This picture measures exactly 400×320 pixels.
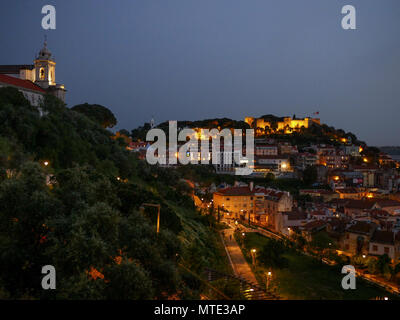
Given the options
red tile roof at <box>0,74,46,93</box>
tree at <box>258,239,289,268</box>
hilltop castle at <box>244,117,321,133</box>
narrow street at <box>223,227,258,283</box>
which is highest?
hilltop castle at <box>244,117,321,133</box>

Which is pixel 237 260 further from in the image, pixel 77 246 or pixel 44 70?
pixel 44 70

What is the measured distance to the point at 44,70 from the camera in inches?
1160

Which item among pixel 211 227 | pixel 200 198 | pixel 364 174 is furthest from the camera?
pixel 364 174

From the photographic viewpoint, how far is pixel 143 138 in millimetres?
67250

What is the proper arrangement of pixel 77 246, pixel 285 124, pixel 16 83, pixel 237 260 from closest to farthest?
pixel 77 246 < pixel 237 260 < pixel 16 83 < pixel 285 124

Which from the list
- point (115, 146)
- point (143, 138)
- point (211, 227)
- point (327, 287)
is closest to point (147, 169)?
point (115, 146)

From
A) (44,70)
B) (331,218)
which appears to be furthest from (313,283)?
(44,70)

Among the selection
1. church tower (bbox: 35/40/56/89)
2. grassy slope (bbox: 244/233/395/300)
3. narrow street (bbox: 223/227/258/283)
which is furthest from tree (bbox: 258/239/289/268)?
church tower (bbox: 35/40/56/89)

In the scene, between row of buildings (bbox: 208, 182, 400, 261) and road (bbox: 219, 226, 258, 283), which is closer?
road (bbox: 219, 226, 258, 283)

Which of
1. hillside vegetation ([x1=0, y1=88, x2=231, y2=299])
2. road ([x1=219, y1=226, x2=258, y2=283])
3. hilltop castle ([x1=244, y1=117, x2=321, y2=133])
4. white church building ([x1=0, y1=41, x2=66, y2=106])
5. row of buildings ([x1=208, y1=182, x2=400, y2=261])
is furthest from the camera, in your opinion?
hilltop castle ([x1=244, y1=117, x2=321, y2=133])

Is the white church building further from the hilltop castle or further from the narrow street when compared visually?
the hilltop castle

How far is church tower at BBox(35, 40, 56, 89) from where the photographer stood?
29.2 m
